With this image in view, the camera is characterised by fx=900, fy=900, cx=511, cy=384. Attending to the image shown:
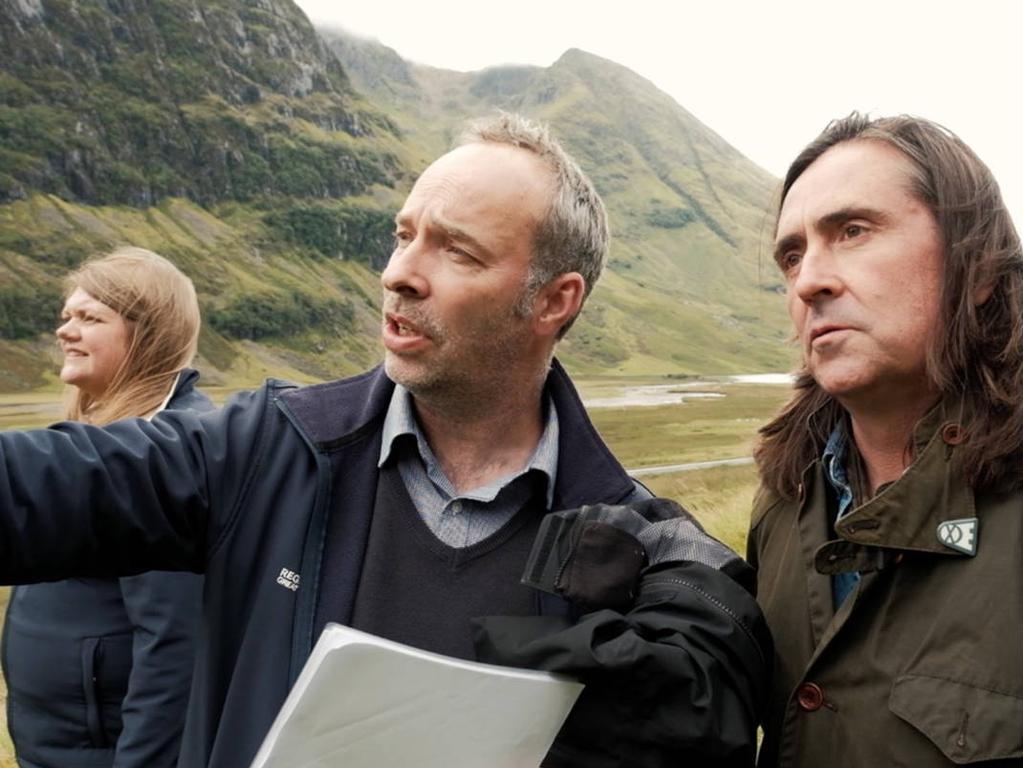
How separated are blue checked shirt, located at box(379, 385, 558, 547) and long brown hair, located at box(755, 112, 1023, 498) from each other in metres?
1.19

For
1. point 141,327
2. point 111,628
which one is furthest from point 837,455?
point 141,327

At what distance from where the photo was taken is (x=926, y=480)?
93.7 inches

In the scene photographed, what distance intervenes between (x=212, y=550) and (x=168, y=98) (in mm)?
187567

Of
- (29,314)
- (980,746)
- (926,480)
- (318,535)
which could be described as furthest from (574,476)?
(29,314)

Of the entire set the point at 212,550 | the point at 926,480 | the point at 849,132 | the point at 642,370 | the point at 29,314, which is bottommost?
the point at 642,370

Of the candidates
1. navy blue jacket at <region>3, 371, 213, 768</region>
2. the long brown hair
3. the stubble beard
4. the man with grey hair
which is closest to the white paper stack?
the man with grey hair

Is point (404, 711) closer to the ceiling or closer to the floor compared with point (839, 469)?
closer to the floor

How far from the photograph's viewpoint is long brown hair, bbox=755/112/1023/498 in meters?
2.36

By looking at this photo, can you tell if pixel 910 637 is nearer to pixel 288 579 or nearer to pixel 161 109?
pixel 288 579

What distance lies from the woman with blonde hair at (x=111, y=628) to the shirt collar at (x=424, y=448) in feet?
4.16

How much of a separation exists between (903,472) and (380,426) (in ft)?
4.97

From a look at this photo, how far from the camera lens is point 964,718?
2.12 m

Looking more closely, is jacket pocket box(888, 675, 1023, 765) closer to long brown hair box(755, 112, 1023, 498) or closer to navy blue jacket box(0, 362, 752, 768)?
long brown hair box(755, 112, 1023, 498)

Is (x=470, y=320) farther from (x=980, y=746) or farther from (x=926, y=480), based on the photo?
(x=980, y=746)
